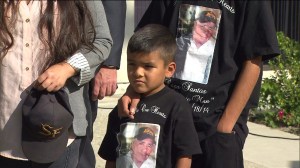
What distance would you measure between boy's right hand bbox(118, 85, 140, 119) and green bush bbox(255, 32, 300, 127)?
16.3 ft

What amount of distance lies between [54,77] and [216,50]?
846mm

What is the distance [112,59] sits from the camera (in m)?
3.33

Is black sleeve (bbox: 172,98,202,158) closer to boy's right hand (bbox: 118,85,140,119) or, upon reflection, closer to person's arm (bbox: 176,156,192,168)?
person's arm (bbox: 176,156,192,168)

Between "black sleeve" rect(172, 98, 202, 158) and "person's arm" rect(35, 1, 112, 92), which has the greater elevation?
"person's arm" rect(35, 1, 112, 92)

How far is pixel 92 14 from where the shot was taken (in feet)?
9.71

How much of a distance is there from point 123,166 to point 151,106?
0.31 metres

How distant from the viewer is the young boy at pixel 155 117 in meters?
3.06

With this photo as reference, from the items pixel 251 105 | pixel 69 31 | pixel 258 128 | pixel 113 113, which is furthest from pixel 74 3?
pixel 258 128

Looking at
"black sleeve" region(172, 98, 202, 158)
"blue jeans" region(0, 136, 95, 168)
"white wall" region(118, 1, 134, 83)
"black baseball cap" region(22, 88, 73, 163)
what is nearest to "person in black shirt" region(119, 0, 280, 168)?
"black sleeve" region(172, 98, 202, 158)

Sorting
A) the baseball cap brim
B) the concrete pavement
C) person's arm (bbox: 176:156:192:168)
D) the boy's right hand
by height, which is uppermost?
the boy's right hand

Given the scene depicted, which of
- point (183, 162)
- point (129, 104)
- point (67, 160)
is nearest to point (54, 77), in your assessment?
point (67, 160)

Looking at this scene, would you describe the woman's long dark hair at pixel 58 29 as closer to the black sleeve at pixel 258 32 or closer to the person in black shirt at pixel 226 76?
the person in black shirt at pixel 226 76

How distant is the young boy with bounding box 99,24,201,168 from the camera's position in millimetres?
3064

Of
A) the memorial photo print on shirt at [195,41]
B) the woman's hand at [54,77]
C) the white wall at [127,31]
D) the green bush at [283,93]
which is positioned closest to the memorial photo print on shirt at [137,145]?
the memorial photo print on shirt at [195,41]
